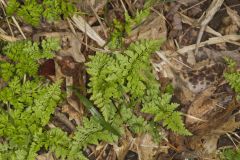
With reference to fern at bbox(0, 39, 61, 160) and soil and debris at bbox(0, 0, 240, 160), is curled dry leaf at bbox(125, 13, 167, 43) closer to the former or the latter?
soil and debris at bbox(0, 0, 240, 160)

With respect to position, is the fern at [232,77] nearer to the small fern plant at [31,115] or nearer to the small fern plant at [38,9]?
the small fern plant at [31,115]

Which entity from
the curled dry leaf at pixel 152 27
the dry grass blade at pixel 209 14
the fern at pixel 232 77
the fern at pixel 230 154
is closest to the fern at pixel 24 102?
the curled dry leaf at pixel 152 27

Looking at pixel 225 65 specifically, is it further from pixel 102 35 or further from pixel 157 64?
pixel 102 35

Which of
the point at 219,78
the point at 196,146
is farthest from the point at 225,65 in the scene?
the point at 196,146

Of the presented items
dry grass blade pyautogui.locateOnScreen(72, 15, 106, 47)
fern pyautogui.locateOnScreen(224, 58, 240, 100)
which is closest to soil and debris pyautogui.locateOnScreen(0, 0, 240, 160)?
dry grass blade pyautogui.locateOnScreen(72, 15, 106, 47)

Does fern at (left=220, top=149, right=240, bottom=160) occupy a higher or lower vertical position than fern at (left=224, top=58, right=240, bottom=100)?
lower

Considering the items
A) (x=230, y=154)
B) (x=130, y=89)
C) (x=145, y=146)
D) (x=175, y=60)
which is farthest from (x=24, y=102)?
(x=230, y=154)

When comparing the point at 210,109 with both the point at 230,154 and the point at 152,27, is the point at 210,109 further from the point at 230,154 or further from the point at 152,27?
the point at 152,27
